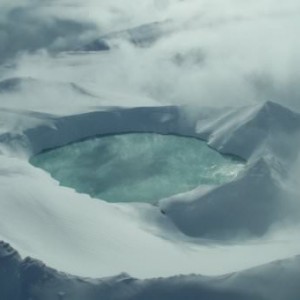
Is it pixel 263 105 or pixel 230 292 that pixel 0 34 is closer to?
pixel 263 105

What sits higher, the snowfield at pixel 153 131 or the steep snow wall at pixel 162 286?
the snowfield at pixel 153 131

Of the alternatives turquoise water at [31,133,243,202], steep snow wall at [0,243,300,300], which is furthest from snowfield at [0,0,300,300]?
turquoise water at [31,133,243,202]

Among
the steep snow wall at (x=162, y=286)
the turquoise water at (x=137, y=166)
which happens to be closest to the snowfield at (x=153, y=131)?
the steep snow wall at (x=162, y=286)

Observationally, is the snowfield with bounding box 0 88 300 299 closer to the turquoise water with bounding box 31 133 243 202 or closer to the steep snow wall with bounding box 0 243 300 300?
the steep snow wall with bounding box 0 243 300 300

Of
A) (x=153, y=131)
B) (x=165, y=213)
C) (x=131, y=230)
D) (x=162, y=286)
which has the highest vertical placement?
(x=153, y=131)

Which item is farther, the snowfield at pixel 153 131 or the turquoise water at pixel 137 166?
the turquoise water at pixel 137 166

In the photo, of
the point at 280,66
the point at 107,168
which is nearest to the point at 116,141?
the point at 107,168

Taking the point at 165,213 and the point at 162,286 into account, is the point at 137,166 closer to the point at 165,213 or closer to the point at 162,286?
the point at 165,213

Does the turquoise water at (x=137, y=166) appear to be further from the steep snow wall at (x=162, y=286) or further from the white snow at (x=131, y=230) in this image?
the steep snow wall at (x=162, y=286)

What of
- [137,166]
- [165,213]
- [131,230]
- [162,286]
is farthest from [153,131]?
[162,286]
